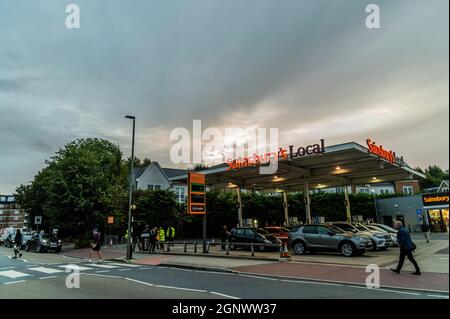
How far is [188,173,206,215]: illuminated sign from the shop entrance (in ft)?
119

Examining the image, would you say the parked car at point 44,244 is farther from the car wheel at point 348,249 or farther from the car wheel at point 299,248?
the car wheel at point 348,249

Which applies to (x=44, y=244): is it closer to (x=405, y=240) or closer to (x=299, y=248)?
(x=299, y=248)

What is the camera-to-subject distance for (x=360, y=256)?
16.4m

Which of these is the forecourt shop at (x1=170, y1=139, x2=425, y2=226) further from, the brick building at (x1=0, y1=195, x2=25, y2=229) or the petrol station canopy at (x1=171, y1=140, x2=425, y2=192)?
the brick building at (x1=0, y1=195, x2=25, y2=229)

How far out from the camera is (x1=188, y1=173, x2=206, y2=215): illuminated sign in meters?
20.9

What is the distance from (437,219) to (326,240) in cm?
3489

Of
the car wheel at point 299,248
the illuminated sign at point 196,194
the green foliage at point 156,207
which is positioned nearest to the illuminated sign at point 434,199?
the car wheel at point 299,248

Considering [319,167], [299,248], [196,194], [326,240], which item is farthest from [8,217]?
[326,240]

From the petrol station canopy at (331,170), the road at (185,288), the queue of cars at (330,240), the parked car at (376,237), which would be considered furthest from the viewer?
the petrol station canopy at (331,170)

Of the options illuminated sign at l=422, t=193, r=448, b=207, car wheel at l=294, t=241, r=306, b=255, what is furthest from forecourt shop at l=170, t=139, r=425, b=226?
illuminated sign at l=422, t=193, r=448, b=207

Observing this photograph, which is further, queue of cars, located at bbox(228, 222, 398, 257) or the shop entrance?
the shop entrance

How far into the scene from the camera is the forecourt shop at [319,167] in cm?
2145

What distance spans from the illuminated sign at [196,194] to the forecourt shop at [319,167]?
434 cm
